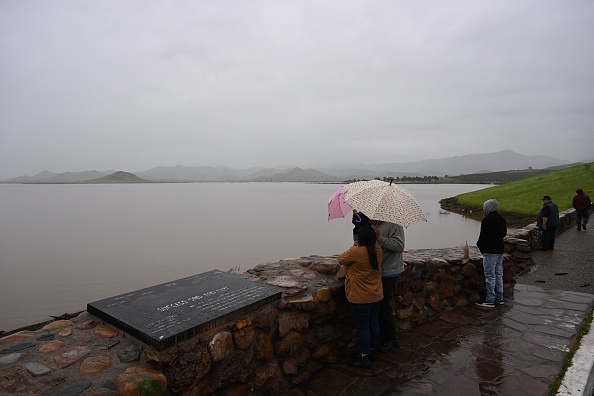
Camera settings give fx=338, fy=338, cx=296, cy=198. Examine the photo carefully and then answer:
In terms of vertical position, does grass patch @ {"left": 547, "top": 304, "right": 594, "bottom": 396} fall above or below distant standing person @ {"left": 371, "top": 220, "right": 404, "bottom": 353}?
below

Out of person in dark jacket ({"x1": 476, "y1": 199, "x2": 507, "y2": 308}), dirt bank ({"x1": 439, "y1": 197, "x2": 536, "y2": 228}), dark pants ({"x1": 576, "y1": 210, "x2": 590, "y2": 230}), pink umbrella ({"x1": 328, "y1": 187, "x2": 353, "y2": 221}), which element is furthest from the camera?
dirt bank ({"x1": 439, "y1": 197, "x2": 536, "y2": 228})

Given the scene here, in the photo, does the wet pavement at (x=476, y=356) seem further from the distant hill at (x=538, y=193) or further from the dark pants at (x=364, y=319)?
the distant hill at (x=538, y=193)

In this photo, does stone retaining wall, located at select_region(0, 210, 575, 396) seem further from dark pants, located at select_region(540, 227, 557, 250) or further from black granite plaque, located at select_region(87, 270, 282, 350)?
dark pants, located at select_region(540, 227, 557, 250)

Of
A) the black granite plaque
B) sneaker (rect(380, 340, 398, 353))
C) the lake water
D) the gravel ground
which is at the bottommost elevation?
the lake water

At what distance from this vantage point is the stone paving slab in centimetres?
365

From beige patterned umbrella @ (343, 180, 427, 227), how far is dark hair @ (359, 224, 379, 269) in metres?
0.18

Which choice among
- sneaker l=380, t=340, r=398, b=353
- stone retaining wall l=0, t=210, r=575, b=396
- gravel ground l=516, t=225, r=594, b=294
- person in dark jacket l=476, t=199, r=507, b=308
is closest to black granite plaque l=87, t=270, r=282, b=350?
stone retaining wall l=0, t=210, r=575, b=396

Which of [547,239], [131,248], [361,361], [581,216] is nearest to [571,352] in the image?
[361,361]

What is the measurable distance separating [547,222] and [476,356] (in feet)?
29.2

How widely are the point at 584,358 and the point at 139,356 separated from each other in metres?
4.98

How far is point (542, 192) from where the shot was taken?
99.6ft

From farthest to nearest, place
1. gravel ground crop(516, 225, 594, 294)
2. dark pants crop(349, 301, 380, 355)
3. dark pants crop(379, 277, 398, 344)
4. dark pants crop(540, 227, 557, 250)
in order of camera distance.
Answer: dark pants crop(540, 227, 557, 250) < gravel ground crop(516, 225, 594, 294) < dark pants crop(379, 277, 398, 344) < dark pants crop(349, 301, 380, 355)

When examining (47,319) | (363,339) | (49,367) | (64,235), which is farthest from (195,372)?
(64,235)

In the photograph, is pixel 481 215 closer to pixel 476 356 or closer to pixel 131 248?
pixel 131 248
